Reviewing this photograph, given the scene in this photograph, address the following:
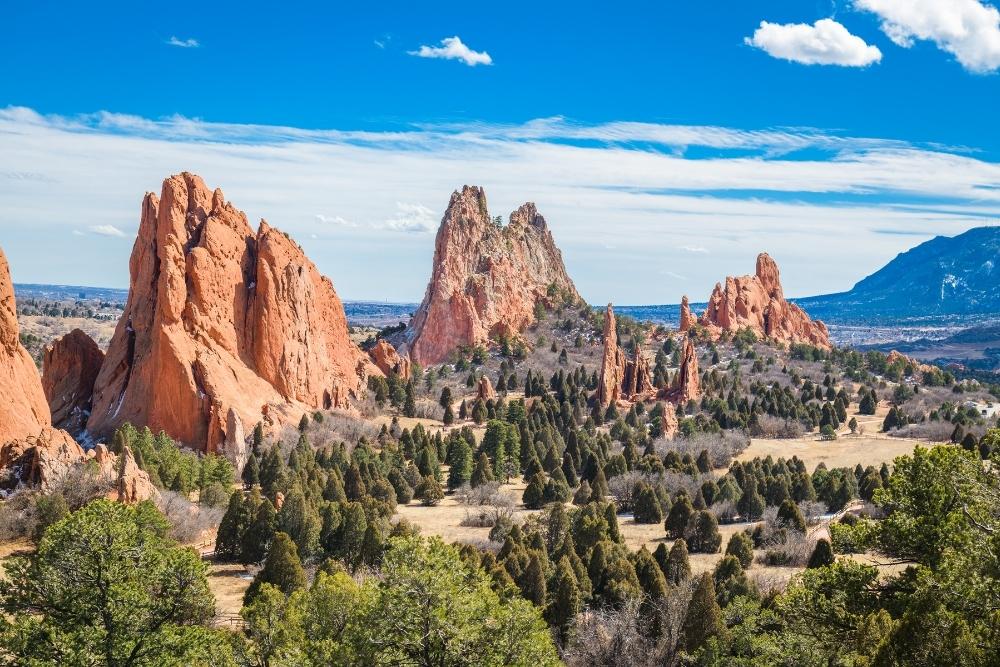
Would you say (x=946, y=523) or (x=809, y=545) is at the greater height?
(x=946, y=523)

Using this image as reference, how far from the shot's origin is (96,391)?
70312mm

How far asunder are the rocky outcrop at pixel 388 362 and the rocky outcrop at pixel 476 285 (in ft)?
74.7

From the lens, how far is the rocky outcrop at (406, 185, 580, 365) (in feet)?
448

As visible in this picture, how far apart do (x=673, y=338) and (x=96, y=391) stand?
3700 inches

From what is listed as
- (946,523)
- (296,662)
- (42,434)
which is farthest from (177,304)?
(946,523)

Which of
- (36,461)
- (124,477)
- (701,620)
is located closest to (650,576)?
(701,620)

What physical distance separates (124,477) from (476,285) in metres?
96.0

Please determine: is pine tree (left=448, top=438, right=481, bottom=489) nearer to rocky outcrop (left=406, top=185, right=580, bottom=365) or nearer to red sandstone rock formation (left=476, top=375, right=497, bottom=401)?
red sandstone rock formation (left=476, top=375, right=497, bottom=401)

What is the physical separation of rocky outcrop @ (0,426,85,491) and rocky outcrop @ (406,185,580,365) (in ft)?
284

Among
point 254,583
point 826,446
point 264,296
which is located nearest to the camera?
point 254,583

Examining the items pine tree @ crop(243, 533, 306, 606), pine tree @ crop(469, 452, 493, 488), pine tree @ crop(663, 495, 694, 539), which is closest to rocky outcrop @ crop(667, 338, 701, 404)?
pine tree @ crop(469, 452, 493, 488)

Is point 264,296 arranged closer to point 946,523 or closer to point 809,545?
point 809,545

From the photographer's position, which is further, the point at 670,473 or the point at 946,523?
the point at 670,473

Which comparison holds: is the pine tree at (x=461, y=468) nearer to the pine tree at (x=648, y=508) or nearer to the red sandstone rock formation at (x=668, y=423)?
the pine tree at (x=648, y=508)
